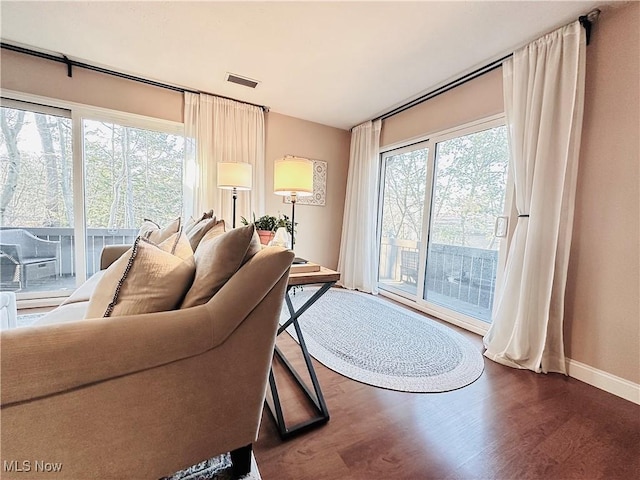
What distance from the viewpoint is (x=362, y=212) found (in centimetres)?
382

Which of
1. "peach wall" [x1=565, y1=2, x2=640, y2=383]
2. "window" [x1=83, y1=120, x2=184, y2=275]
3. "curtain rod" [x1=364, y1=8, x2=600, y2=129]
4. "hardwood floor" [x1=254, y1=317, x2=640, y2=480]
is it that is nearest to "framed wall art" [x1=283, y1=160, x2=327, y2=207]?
"curtain rod" [x1=364, y1=8, x2=600, y2=129]

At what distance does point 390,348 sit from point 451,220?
5.20ft

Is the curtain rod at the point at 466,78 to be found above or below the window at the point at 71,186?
above

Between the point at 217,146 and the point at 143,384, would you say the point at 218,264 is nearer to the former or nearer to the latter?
the point at 143,384

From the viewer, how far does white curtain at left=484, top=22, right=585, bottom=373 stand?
184 centimetres

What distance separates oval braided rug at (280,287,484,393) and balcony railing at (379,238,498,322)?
36 centimetres

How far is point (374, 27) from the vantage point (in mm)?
1978

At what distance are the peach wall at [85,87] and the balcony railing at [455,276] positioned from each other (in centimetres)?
336

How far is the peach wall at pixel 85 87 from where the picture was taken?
2496mm

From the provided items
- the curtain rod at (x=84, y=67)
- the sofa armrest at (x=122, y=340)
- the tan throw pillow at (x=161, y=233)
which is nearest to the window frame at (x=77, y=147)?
the curtain rod at (x=84, y=67)

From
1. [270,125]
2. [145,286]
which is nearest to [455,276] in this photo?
[145,286]

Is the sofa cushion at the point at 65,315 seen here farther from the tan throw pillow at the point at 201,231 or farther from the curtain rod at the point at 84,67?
the curtain rod at the point at 84,67

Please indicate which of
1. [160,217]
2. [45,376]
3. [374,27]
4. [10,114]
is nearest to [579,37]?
[374,27]

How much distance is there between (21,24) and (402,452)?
395cm
